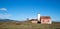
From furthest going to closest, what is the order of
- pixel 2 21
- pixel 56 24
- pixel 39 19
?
pixel 39 19, pixel 56 24, pixel 2 21

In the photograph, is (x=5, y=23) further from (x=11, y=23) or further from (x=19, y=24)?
(x=19, y=24)

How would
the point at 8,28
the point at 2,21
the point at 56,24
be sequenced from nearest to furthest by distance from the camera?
the point at 8,28, the point at 2,21, the point at 56,24

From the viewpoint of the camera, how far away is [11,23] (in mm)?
9719

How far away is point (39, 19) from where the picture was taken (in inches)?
437

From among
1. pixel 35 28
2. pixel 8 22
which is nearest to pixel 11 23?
pixel 8 22

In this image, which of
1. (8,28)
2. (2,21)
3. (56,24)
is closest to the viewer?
(8,28)

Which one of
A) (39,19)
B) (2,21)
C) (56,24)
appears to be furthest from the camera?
(39,19)

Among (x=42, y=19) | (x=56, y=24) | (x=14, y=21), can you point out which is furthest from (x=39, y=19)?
(x=14, y=21)

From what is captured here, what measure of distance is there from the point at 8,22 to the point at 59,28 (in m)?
3.72

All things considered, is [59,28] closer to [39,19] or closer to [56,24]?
[56,24]

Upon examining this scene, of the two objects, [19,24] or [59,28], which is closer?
[59,28]

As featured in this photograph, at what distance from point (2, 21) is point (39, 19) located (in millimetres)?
3260

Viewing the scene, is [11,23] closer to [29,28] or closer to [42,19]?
[29,28]

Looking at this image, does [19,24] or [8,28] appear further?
[19,24]
